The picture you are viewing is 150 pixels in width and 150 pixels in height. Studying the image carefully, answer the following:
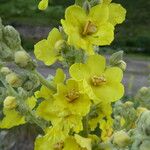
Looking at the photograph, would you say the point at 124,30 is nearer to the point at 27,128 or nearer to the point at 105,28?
the point at 27,128

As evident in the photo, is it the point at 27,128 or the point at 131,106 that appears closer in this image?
the point at 131,106

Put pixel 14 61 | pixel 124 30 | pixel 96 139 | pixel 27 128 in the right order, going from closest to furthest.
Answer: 1. pixel 14 61
2. pixel 96 139
3. pixel 27 128
4. pixel 124 30

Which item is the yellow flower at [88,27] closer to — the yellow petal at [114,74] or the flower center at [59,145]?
the yellow petal at [114,74]

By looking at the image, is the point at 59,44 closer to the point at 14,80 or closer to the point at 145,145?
the point at 14,80

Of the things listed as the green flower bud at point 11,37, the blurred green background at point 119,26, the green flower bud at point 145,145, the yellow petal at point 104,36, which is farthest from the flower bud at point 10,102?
the blurred green background at point 119,26

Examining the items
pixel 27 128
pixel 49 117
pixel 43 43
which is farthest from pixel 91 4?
pixel 27 128

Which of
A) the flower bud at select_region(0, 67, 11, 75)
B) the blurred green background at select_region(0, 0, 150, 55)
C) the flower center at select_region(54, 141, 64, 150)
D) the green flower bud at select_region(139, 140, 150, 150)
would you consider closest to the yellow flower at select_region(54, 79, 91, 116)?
the flower center at select_region(54, 141, 64, 150)

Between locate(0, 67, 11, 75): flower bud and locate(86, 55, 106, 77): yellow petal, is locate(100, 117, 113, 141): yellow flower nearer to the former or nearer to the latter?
locate(86, 55, 106, 77): yellow petal
